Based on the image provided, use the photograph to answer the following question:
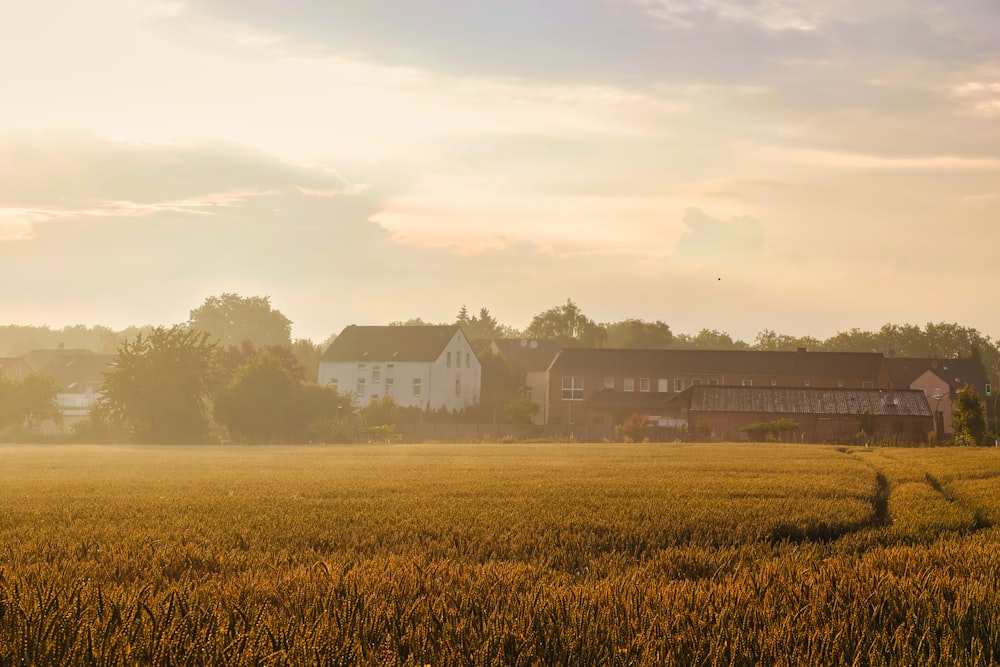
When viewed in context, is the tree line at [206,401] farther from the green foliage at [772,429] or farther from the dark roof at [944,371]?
the dark roof at [944,371]

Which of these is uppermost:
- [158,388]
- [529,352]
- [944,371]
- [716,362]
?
[529,352]

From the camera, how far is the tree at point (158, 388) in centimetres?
6462

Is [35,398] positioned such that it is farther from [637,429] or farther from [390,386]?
[637,429]

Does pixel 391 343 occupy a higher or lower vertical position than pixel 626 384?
higher

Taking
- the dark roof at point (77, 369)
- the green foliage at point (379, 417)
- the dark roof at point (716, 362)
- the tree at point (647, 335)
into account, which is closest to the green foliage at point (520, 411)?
the green foliage at point (379, 417)

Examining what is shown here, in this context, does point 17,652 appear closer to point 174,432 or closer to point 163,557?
point 163,557

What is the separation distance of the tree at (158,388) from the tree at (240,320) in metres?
101

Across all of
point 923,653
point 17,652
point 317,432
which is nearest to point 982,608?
point 923,653

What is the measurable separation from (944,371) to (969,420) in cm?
6480

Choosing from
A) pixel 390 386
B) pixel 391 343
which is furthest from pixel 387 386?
pixel 391 343

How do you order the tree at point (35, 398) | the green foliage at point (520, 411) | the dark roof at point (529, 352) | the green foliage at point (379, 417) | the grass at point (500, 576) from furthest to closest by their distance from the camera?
the dark roof at point (529, 352), the green foliage at point (520, 411), the tree at point (35, 398), the green foliage at point (379, 417), the grass at point (500, 576)

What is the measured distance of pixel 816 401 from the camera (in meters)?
69.5

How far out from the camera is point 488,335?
159 metres

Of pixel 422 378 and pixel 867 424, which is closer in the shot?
pixel 867 424
